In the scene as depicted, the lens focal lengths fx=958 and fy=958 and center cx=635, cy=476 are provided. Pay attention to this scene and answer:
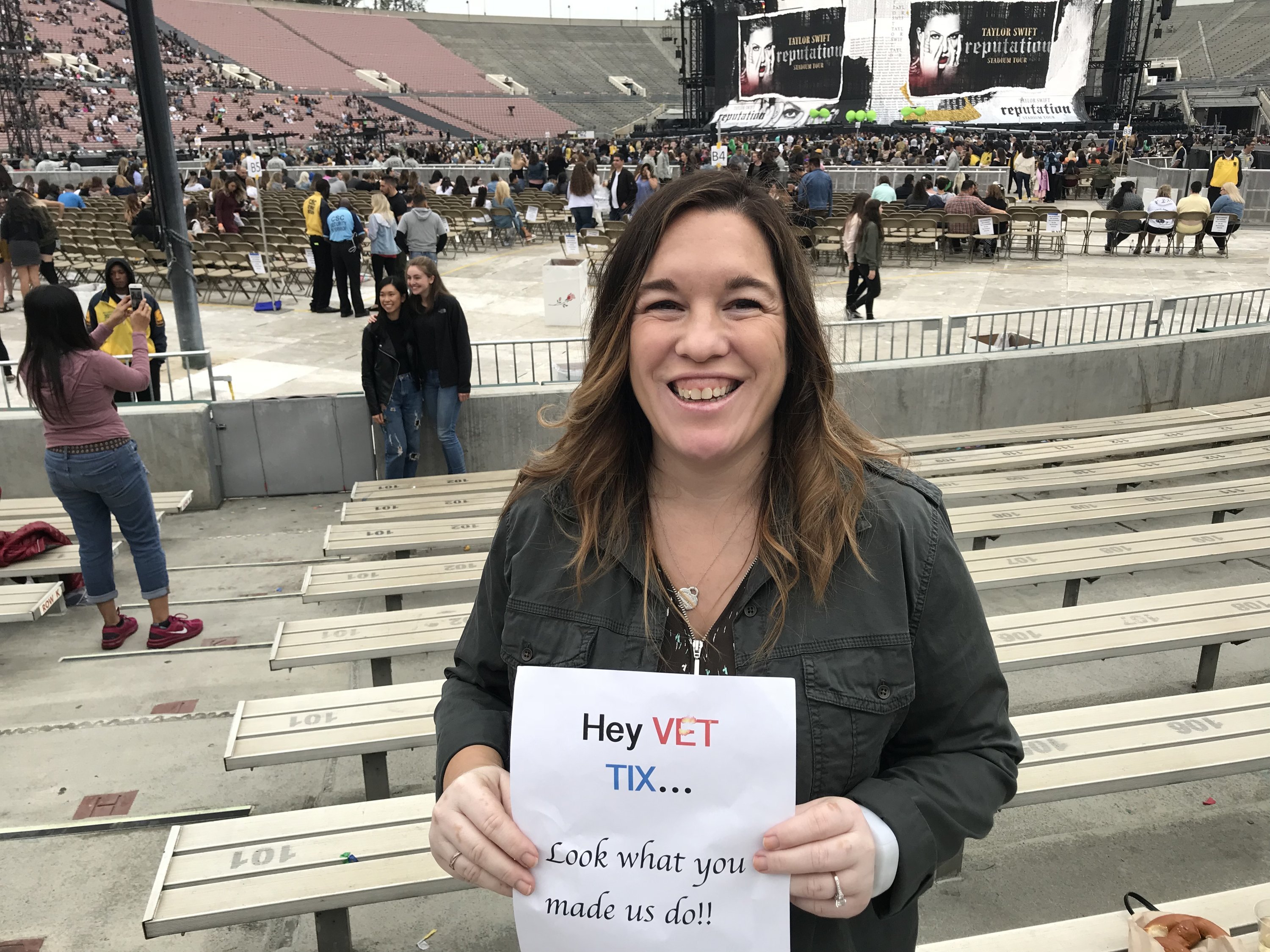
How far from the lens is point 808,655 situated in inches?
56.4

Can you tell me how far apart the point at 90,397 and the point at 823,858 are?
4776 mm

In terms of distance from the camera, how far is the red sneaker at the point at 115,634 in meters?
5.29

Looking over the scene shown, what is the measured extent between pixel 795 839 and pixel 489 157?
3753cm

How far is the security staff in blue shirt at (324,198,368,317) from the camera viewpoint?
12.1 metres

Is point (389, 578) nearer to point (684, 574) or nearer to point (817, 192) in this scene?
point (684, 574)

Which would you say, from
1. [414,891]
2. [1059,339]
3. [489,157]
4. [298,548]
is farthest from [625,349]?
[489,157]

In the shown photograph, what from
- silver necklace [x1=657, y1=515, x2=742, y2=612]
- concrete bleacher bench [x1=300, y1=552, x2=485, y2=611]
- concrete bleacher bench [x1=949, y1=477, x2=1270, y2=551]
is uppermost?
silver necklace [x1=657, y1=515, x2=742, y2=612]

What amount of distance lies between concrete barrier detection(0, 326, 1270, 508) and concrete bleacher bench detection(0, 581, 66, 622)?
2187mm

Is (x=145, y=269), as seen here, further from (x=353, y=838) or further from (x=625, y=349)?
(x=625, y=349)

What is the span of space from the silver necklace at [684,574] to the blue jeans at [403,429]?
585 cm

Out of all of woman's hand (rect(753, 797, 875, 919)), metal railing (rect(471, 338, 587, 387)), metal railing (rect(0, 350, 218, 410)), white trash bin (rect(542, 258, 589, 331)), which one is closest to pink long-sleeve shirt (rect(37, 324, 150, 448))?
metal railing (rect(0, 350, 218, 410))

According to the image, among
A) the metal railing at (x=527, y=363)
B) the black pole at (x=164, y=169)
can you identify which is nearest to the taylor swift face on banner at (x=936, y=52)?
the metal railing at (x=527, y=363)

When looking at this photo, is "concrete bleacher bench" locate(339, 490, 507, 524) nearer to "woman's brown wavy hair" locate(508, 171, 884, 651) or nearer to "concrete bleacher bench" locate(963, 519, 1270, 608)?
"concrete bleacher bench" locate(963, 519, 1270, 608)

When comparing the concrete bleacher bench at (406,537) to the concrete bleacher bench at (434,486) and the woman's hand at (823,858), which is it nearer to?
the concrete bleacher bench at (434,486)
